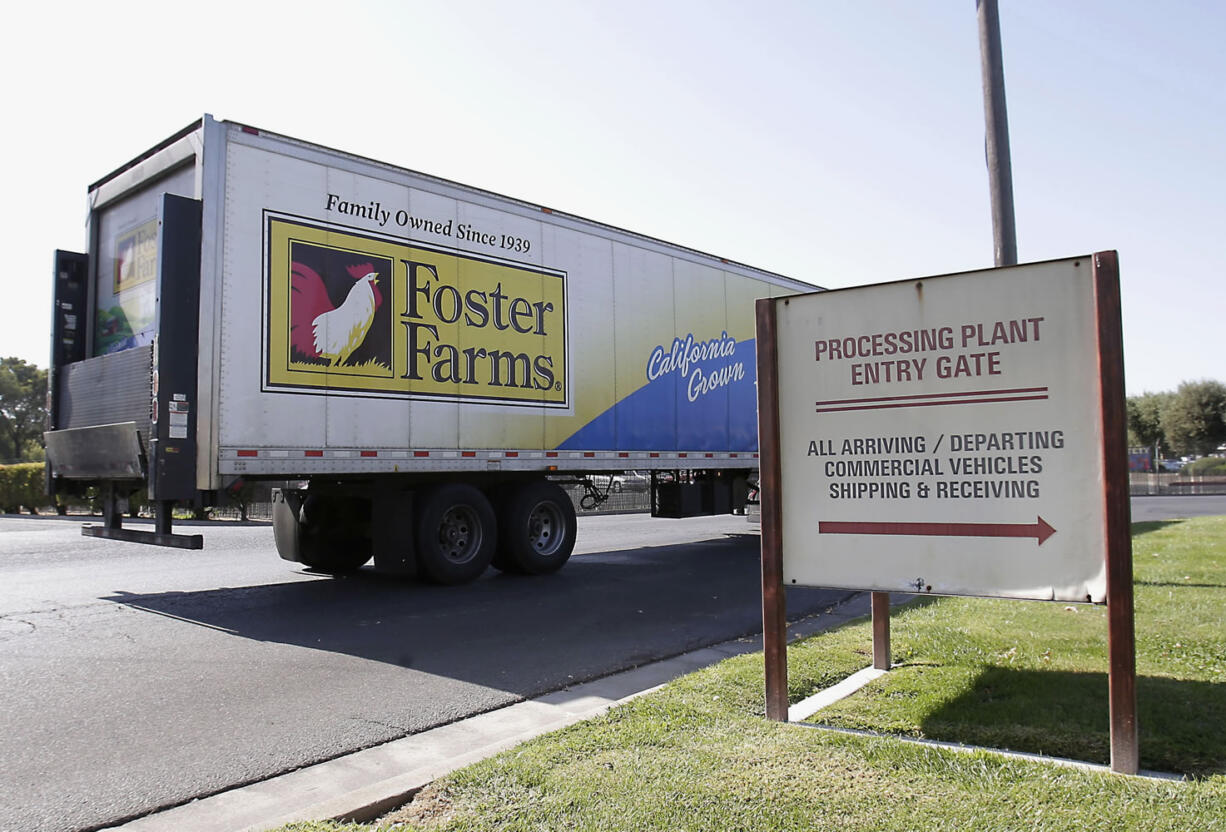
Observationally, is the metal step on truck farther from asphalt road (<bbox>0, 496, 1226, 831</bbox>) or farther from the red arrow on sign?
the red arrow on sign

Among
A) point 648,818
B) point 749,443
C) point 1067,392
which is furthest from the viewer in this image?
point 749,443

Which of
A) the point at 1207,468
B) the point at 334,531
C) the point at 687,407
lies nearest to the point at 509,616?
the point at 334,531

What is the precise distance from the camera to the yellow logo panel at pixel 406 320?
9266 mm

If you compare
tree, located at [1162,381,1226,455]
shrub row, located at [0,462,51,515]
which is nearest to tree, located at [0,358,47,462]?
shrub row, located at [0,462,51,515]

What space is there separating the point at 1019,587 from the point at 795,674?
5.61 ft

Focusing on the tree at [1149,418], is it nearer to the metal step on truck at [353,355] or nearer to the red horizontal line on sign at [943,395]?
the metal step on truck at [353,355]

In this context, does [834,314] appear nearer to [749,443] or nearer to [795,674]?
[795,674]

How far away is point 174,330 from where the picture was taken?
8.49 m

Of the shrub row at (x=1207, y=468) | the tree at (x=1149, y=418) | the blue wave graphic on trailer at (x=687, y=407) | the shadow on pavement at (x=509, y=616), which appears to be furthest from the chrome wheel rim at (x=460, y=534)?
the tree at (x=1149, y=418)

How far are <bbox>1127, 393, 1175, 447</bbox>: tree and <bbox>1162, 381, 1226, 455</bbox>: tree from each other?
7.39 ft

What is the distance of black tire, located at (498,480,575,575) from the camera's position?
11359mm

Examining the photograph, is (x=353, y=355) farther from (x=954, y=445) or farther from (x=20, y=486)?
(x=20, y=486)

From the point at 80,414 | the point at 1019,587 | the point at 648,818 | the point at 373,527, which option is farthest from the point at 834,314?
the point at 80,414

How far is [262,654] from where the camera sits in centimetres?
689
